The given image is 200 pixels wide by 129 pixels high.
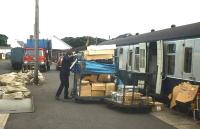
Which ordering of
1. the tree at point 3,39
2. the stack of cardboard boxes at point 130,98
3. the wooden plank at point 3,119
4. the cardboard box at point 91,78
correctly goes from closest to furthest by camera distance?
1. the wooden plank at point 3,119
2. the stack of cardboard boxes at point 130,98
3. the cardboard box at point 91,78
4. the tree at point 3,39

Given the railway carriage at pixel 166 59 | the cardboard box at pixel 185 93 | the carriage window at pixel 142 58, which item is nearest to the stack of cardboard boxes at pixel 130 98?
the cardboard box at pixel 185 93

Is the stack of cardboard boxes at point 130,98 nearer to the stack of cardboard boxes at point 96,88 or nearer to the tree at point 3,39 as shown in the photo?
the stack of cardboard boxes at point 96,88

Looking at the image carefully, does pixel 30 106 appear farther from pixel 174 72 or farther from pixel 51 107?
pixel 174 72

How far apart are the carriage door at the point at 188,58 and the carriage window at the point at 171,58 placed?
104 cm

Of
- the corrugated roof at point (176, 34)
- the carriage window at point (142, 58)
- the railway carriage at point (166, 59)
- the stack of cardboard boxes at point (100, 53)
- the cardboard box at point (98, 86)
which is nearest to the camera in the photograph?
the railway carriage at point (166, 59)

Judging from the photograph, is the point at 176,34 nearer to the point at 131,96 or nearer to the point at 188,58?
the point at 188,58

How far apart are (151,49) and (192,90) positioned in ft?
19.7

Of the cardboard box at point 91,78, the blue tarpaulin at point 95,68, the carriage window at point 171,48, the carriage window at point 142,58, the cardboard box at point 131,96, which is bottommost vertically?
the cardboard box at point 131,96

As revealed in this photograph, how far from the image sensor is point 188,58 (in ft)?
49.3

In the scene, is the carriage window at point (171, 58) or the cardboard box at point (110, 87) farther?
the cardboard box at point (110, 87)

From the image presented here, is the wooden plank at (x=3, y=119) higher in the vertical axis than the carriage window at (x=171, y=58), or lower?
lower

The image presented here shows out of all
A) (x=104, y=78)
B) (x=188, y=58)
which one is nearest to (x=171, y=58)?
(x=188, y=58)

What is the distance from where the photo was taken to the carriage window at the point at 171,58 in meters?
16.3

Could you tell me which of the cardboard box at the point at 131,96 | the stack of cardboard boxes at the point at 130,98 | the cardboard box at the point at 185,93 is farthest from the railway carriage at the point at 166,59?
the cardboard box at the point at 131,96
